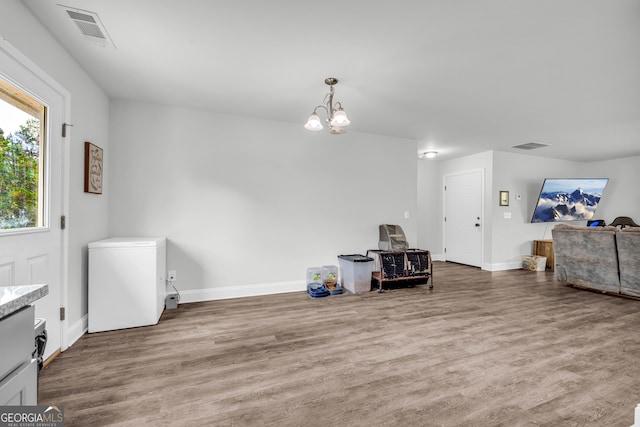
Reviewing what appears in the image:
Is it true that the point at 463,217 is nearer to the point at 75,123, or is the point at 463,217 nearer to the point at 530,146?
the point at 530,146

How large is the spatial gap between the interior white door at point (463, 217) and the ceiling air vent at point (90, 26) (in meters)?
6.40

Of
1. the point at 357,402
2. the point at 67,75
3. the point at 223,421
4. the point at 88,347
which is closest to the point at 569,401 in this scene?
the point at 357,402

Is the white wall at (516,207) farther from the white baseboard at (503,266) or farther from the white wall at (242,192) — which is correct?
the white wall at (242,192)

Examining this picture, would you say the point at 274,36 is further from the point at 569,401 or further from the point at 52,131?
the point at 569,401

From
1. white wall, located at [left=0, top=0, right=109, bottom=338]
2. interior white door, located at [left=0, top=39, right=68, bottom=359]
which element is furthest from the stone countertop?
white wall, located at [left=0, top=0, right=109, bottom=338]

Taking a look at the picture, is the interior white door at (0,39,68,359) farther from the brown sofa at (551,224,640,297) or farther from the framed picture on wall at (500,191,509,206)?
the framed picture on wall at (500,191,509,206)

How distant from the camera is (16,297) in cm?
78

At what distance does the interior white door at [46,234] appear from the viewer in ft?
5.76

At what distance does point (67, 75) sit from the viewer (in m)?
2.42

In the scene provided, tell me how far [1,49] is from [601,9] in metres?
3.70

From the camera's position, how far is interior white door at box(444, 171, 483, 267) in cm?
616

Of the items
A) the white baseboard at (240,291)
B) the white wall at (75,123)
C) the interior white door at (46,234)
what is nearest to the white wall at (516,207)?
the white baseboard at (240,291)

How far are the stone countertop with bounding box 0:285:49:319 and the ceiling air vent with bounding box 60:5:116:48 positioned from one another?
6.57 feet

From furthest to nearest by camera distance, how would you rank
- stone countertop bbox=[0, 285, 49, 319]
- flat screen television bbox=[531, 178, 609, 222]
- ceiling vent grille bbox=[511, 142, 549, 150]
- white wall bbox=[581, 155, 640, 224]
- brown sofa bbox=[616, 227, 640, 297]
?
white wall bbox=[581, 155, 640, 224] → flat screen television bbox=[531, 178, 609, 222] → ceiling vent grille bbox=[511, 142, 549, 150] → brown sofa bbox=[616, 227, 640, 297] → stone countertop bbox=[0, 285, 49, 319]
